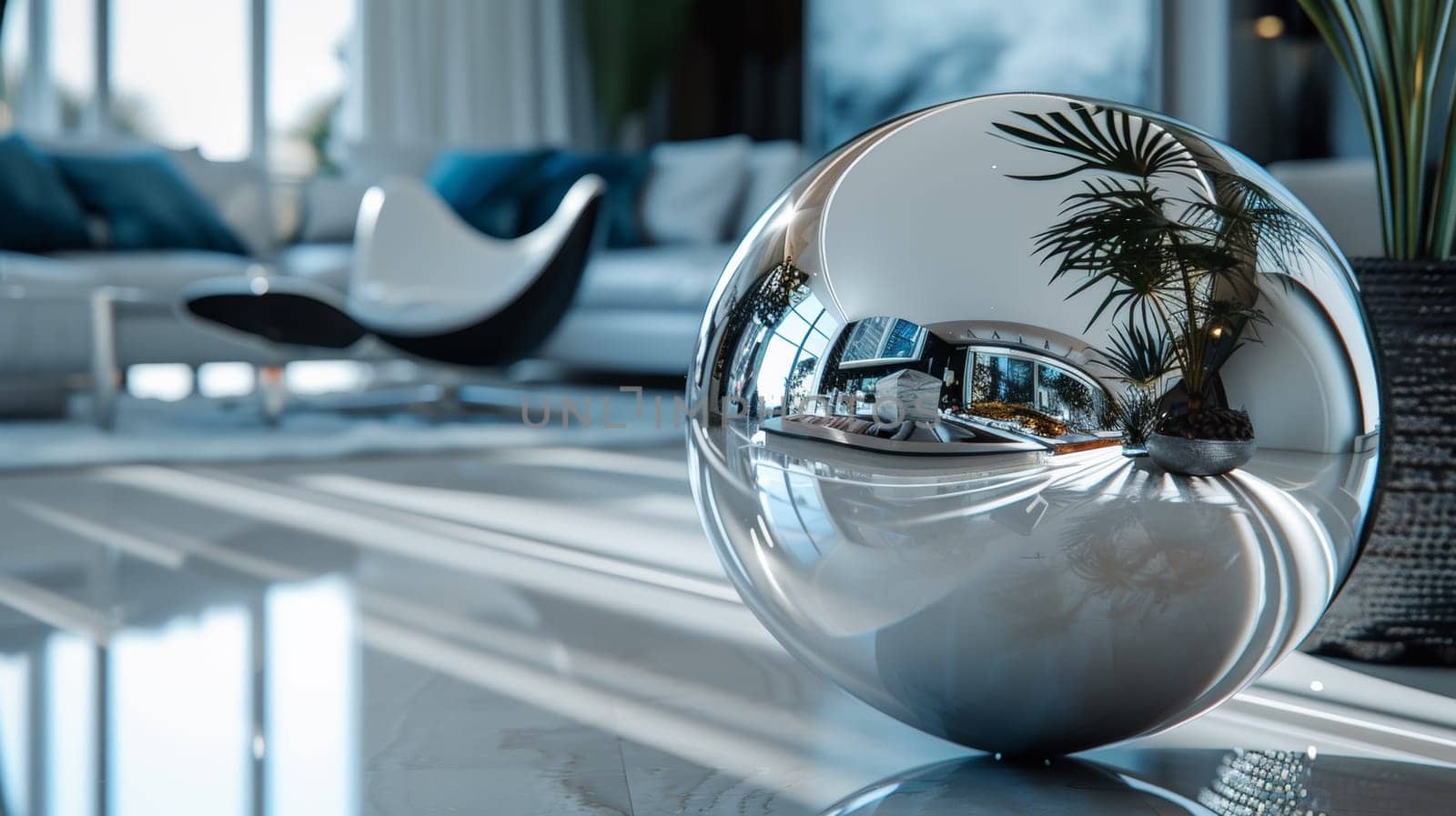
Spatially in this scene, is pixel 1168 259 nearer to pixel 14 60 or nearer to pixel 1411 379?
pixel 1411 379

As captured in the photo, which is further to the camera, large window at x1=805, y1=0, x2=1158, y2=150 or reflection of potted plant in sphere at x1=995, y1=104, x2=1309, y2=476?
large window at x1=805, y1=0, x2=1158, y2=150

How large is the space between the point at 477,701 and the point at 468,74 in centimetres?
620

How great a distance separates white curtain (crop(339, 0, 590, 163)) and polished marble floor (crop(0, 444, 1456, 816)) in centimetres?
508

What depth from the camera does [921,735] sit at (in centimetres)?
115

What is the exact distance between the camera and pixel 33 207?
4.27 meters

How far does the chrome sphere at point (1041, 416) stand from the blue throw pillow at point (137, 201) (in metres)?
4.02

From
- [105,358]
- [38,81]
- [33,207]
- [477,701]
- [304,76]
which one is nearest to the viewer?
[477,701]

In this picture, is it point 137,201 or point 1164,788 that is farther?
point 137,201

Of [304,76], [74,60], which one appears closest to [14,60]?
[74,60]

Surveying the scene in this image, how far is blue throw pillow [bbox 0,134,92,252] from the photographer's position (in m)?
4.24

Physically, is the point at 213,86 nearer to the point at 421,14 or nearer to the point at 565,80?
the point at 421,14

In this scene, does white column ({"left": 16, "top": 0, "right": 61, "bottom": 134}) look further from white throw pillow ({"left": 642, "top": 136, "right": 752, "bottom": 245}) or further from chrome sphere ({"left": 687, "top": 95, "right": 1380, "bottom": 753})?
chrome sphere ({"left": 687, "top": 95, "right": 1380, "bottom": 753})

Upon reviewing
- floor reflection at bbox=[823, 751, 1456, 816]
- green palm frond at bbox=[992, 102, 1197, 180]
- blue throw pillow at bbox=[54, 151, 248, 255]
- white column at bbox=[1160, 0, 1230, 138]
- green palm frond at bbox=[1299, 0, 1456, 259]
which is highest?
white column at bbox=[1160, 0, 1230, 138]

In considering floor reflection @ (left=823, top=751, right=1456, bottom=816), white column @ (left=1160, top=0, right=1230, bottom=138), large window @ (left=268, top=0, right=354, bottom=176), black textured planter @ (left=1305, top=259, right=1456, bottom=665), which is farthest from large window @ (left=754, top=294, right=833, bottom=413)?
large window @ (left=268, top=0, right=354, bottom=176)
